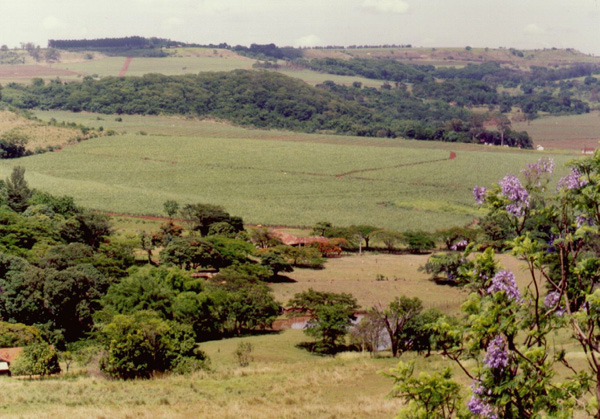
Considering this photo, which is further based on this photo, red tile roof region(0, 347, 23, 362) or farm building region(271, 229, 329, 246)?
farm building region(271, 229, 329, 246)

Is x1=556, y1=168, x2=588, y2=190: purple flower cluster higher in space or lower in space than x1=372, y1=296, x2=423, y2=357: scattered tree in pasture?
higher

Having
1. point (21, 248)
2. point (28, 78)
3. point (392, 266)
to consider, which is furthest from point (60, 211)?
point (28, 78)

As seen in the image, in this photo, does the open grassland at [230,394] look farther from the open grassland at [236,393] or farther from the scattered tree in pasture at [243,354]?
the scattered tree in pasture at [243,354]

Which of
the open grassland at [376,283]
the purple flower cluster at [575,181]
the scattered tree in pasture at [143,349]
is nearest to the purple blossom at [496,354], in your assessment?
the purple flower cluster at [575,181]

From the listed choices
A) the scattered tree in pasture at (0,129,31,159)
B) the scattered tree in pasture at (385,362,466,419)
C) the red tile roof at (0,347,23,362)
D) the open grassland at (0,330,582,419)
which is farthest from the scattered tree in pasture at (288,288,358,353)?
the scattered tree in pasture at (0,129,31,159)

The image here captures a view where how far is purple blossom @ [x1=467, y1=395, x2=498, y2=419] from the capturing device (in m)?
9.48

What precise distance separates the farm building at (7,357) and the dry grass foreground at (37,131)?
88.3 m

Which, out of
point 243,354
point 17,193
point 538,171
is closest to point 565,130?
point 17,193

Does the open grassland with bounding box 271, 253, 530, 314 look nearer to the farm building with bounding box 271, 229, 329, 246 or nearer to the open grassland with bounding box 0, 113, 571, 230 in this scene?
the farm building with bounding box 271, 229, 329, 246

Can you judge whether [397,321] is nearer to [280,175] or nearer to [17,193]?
[17,193]

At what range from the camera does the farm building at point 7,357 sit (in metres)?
28.5

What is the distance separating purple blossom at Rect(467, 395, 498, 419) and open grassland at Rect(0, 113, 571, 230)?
62.4 metres

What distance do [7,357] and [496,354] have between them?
2517 cm

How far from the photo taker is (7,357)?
29375 mm
